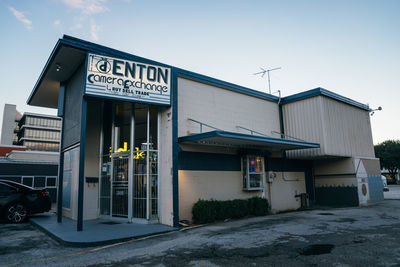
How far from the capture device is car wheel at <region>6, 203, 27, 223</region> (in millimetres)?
10281

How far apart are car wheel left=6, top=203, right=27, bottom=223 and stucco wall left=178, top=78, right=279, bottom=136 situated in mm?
6609

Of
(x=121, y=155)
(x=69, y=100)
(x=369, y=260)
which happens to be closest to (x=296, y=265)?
(x=369, y=260)

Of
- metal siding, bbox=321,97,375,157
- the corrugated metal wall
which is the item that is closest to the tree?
metal siding, bbox=321,97,375,157

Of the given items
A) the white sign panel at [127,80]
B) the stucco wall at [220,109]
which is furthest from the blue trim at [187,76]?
the white sign panel at [127,80]

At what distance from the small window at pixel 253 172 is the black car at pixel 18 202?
8241 millimetres

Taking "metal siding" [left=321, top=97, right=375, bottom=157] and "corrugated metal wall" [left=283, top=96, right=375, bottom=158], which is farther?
"metal siding" [left=321, top=97, right=375, bottom=157]

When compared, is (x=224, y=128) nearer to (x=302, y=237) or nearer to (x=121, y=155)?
(x=121, y=155)

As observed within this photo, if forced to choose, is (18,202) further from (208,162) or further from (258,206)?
(258,206)

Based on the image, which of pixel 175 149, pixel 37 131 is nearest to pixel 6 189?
pixel 175 149

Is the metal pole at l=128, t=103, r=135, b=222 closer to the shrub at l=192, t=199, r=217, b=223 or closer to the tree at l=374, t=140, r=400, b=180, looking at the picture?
the shrub at l=192, t=199, r=217, b=223

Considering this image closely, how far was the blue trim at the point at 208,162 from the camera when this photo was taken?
404 inches

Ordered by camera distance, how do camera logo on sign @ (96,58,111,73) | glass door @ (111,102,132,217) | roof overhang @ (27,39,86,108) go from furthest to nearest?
glass door @ (111,102,132,217) → roof overhang @ (27,39,86,108) → camera logo on sign @ (96,58,111,73)

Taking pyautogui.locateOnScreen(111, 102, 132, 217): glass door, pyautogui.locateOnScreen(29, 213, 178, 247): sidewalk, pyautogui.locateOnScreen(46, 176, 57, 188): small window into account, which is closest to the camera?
pyautogui.locateOnScreen(29, 213, 178, 247): sidewalk

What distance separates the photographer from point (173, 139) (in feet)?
→ 31.5
